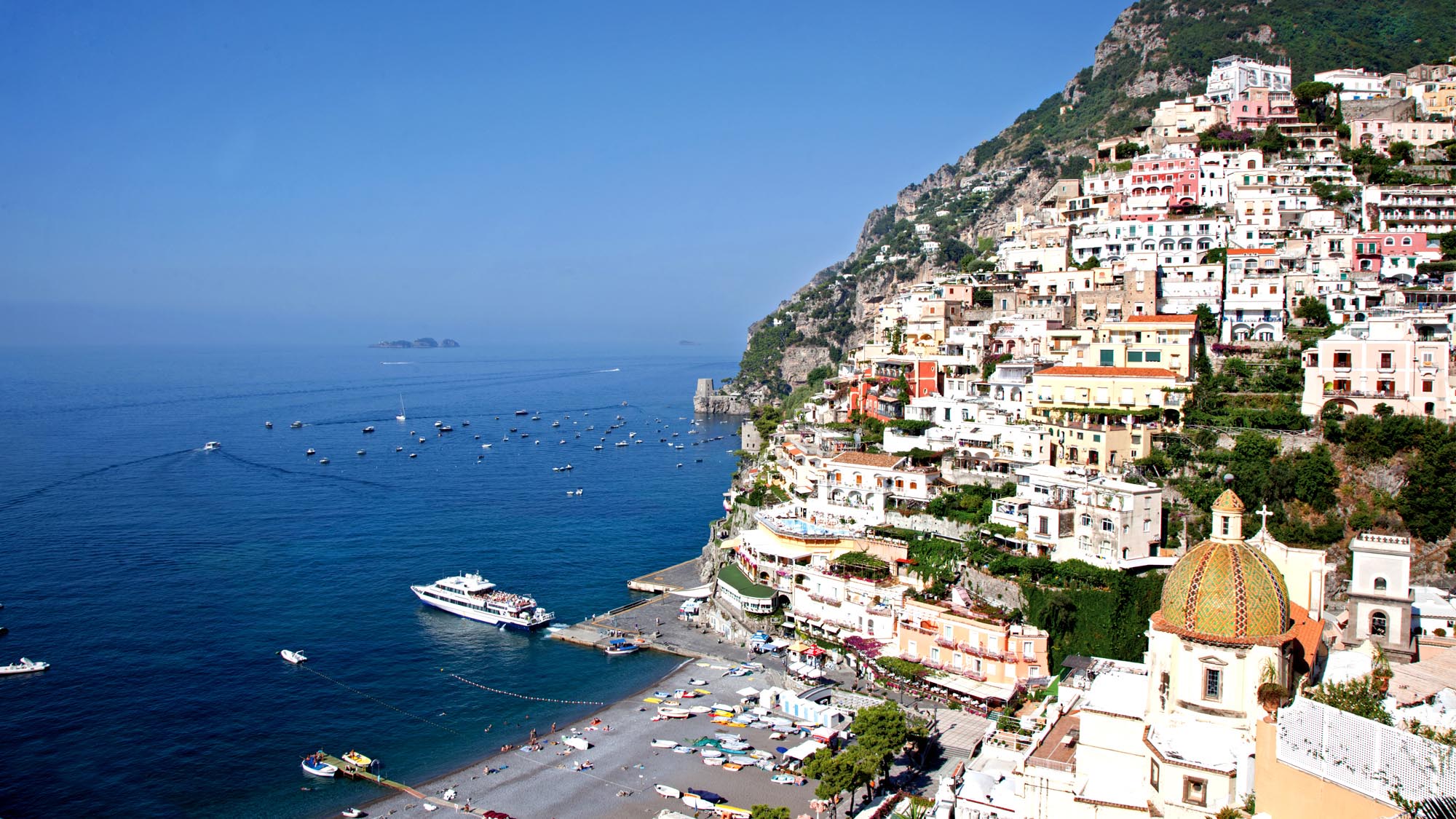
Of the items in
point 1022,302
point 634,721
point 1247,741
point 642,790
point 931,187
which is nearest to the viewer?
point 1247,741

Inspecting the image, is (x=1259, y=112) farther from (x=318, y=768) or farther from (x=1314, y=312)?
(x=318, y=768)

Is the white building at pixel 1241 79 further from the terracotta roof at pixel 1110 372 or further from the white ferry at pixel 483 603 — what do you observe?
the white ferry at pixel 483 603

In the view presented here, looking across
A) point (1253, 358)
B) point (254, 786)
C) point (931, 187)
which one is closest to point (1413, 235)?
point (1253, 358)

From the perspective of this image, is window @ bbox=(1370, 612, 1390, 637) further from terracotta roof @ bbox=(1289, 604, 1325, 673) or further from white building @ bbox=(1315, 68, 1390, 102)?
white building @ bbox=(1315, 68, 1390, 102)

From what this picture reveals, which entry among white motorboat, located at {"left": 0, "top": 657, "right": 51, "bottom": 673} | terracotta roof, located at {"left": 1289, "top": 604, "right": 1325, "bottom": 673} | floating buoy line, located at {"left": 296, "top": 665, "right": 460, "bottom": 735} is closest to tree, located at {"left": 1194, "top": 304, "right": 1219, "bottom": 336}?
terracotta roof, located at {"left": 1289, "top": 604, "right": 1325, "bottom": 673}

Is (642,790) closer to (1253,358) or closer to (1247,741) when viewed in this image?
(1247,741)

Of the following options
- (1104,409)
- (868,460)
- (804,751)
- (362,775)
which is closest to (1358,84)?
(1104,409)
